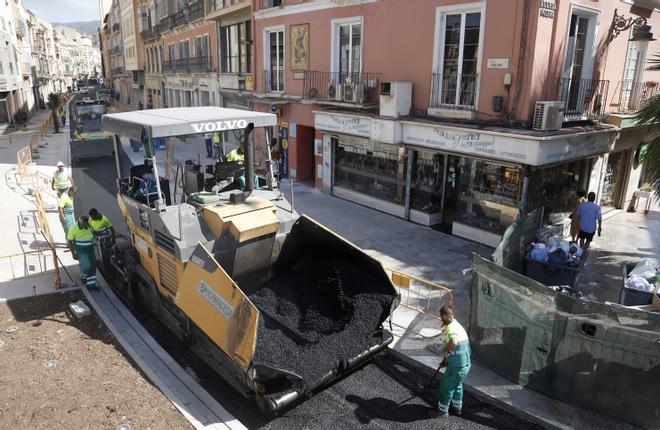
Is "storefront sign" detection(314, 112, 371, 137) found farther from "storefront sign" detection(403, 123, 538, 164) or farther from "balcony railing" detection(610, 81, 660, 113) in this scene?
"balcony railing" detection(610, 81, 660, 113)

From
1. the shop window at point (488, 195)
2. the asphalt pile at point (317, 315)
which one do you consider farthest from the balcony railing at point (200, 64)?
the asphalt pile at point (317, 315)

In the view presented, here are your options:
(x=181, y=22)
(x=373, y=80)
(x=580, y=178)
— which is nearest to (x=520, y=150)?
(x=580, y=178)

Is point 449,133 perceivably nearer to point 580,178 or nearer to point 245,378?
point 580,178

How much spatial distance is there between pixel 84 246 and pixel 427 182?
8.51 m

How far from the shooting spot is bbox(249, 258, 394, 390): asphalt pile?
568 centimetres

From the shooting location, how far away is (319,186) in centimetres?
1688

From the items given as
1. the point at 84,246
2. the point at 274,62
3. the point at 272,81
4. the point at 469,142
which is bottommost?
the point at 84,246

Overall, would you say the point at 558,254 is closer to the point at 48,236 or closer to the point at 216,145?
the point at 216,145

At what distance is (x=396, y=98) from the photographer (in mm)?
12359

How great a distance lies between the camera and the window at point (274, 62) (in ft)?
58.3

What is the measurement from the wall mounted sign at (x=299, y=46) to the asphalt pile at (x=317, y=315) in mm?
10832

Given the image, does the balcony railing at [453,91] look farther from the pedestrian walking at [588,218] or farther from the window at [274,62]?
the window at [274,62]

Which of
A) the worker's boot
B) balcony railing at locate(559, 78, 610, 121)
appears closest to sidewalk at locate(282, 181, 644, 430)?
the worker's boot

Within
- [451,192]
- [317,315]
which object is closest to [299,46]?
[451,192]
